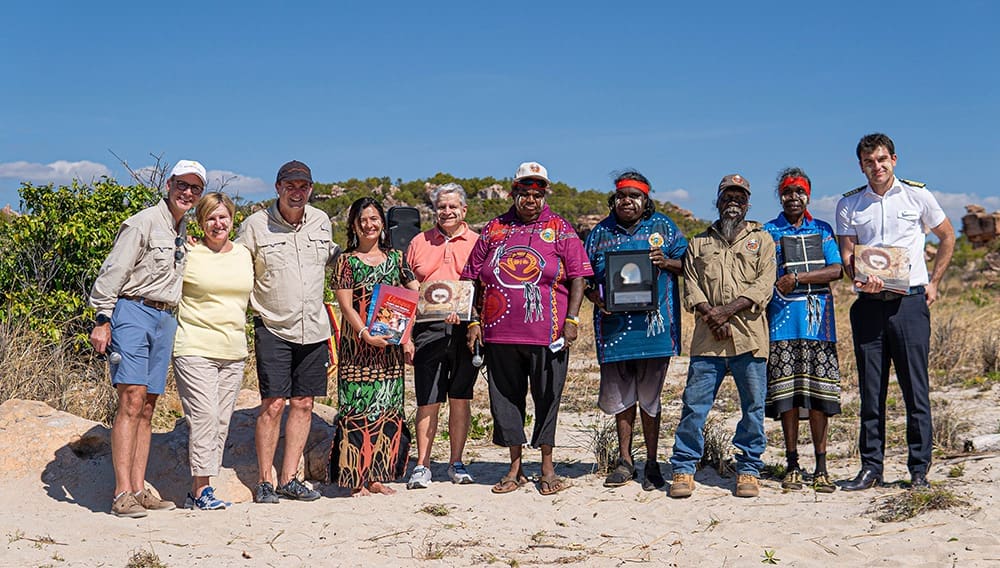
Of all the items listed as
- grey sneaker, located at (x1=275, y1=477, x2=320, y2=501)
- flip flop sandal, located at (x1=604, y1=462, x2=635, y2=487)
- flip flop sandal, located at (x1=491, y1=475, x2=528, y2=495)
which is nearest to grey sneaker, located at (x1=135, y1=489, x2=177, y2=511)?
grey sneaker, located at (x1=275, y1=477, x2=320, y2=501)

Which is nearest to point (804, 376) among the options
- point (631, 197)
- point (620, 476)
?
point (620, 476)

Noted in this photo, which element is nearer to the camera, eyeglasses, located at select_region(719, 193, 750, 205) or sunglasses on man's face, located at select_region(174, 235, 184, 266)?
sunglasses on man's face, located at select_region(174, 235, 184, 266)

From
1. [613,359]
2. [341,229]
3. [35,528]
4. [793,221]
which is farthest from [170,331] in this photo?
[341,229]

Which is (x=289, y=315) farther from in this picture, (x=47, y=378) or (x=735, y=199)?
(x=47, y=378)

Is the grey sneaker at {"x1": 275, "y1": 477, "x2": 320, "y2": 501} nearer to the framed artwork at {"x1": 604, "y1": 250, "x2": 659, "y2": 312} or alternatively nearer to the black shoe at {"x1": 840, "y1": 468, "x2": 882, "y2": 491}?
the framed artwork at {"x1": 604, "y1": 250, "x2": 659, "y2": 312}

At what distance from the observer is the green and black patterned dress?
6.27 meters

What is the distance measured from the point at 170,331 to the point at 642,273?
3.05 m

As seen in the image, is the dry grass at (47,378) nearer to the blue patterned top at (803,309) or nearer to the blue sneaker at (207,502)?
the blue sneaker at (207,502)

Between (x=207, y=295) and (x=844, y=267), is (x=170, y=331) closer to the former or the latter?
(x=207, y=295)

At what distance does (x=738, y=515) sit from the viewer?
5.86 meters

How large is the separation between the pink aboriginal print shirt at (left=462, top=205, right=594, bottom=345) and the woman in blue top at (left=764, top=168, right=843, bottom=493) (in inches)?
52.0

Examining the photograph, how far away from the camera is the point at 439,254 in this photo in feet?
21.6

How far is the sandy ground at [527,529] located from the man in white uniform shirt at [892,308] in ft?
1.13

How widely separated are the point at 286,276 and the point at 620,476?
2697 millimetres
